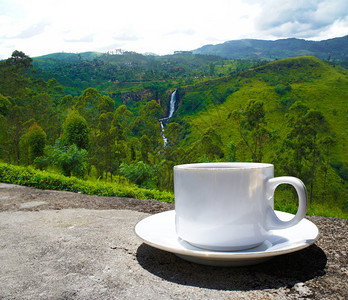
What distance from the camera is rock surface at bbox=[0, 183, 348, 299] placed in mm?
1024

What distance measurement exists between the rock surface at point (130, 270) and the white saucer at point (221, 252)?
72 mm

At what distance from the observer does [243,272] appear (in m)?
1.16

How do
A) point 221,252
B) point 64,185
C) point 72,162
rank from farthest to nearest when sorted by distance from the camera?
point 72,162 < point 64,185 < point 221,252

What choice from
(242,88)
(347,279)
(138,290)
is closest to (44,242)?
(138,290)

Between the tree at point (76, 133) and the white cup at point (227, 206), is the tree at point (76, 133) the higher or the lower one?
the lower one

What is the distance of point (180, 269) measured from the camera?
47.8 inches

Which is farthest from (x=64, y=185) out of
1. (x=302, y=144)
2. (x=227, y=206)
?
(x=302, y=144)

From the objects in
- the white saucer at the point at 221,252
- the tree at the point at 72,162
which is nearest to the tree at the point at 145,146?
the tree at the point at 72,162

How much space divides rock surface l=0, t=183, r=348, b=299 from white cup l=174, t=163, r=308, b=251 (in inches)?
5.3

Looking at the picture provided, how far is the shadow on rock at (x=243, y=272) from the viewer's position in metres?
1.07

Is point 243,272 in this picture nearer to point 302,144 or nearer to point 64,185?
A: point 64,185

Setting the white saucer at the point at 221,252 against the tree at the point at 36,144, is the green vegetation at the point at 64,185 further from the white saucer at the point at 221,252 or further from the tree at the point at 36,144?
the tree at the point at 36,144

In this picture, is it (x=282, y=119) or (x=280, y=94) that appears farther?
(x=280, y=94)

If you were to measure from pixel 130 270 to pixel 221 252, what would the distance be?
1.36 ft
